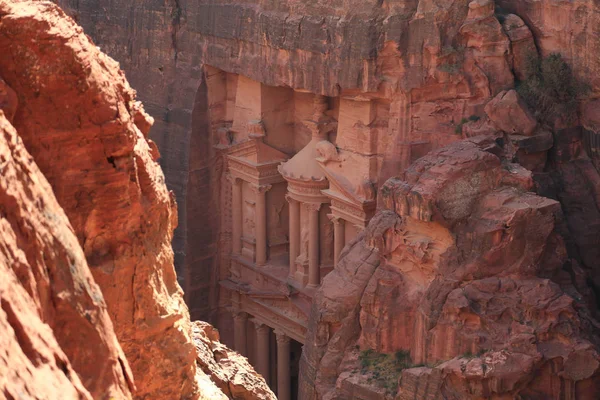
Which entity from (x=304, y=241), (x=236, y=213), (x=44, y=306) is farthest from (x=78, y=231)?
(x=236, y=213)

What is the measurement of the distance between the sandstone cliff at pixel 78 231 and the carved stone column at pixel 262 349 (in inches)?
824

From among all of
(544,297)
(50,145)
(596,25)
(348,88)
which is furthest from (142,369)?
(348,88)

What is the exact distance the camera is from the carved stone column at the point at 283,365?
31609 mm

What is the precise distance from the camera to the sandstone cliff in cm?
667

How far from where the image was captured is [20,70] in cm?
862

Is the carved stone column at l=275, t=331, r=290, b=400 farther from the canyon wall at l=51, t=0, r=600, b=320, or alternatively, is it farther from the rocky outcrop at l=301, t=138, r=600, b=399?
the rocky outcrop at l=301, t=138, r=600, b=399

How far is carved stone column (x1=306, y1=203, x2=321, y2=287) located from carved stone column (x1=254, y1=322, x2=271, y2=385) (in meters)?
2.56

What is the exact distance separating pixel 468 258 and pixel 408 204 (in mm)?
1482

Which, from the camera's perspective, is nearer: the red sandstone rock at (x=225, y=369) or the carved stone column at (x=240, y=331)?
the red sandstone rock at (x=225, y=369)

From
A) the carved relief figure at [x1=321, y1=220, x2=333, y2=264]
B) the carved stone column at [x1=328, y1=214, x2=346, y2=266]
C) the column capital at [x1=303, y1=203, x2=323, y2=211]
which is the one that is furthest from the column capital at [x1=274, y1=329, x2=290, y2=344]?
the column capital at [x1=303, y1=203, x2=323, y2=211]

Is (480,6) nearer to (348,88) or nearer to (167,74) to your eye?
(348,88)

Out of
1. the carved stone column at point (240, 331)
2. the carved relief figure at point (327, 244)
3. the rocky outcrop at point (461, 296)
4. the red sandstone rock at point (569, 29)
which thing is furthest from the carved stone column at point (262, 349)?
the red sandstone rock at point (569, 29)

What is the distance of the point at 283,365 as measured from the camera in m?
31.6

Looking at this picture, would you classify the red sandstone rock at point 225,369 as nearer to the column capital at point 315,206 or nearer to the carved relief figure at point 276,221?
the column capital at point 315,206
